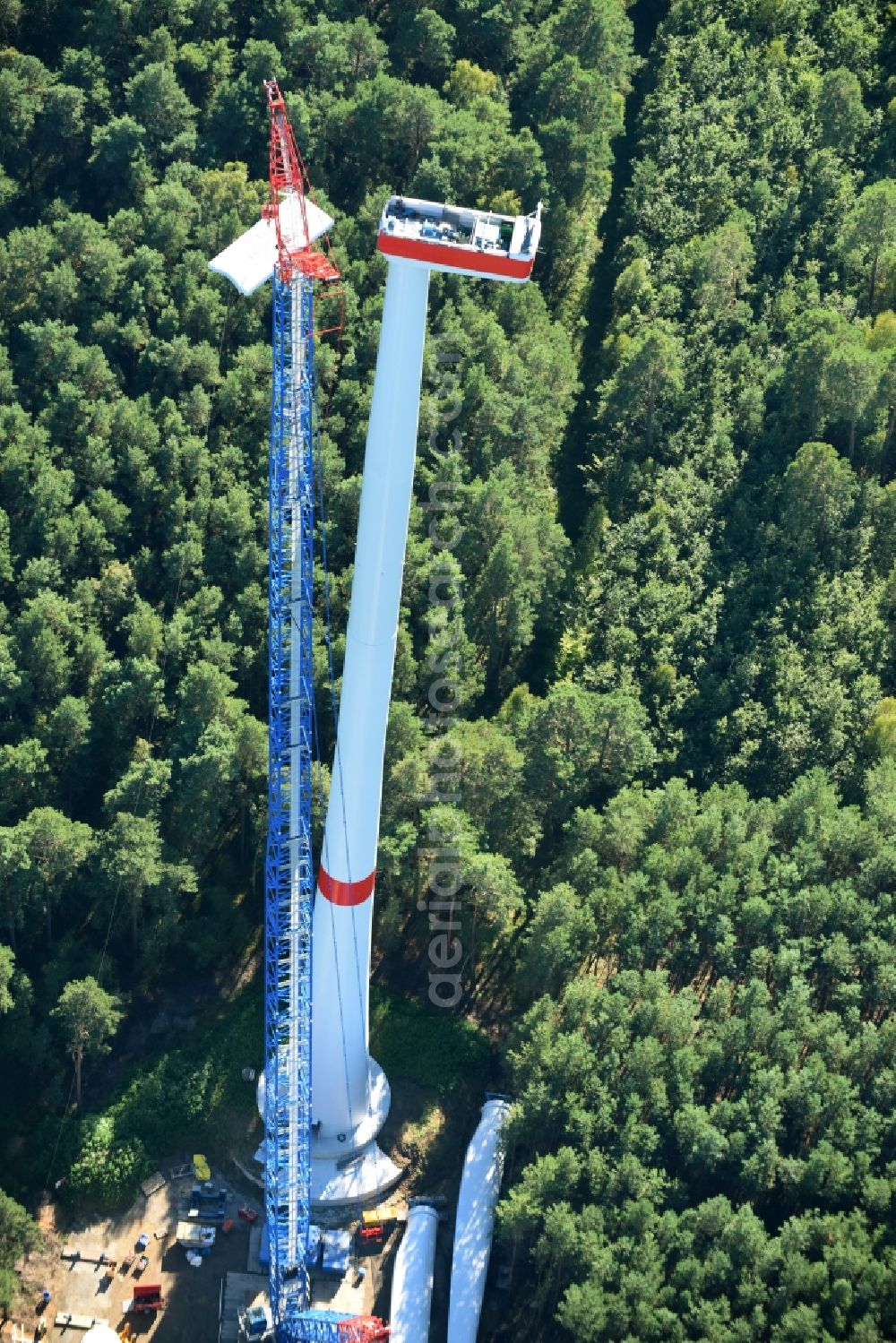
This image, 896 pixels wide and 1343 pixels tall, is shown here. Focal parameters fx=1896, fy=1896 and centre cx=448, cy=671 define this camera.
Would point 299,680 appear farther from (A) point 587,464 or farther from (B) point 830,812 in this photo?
(A) point 587,464

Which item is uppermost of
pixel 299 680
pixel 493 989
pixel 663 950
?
pixel 299 680

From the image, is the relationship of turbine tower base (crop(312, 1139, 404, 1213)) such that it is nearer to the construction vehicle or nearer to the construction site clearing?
the construction site clearing

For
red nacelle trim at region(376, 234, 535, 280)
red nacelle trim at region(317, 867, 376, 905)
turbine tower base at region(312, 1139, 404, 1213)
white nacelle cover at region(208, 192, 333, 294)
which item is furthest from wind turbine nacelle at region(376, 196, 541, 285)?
Result: turbine tower base at region(312, 1139, 404, 1213)

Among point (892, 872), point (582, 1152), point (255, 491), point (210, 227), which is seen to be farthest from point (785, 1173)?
point (210, 227)

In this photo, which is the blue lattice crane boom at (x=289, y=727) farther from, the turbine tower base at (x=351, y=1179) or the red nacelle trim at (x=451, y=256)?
the red nacelle trim at (x=451, y=256)

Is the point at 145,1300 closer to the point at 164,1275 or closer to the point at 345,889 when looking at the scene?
the point at 164,1275

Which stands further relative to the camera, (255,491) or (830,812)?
(255,491)
